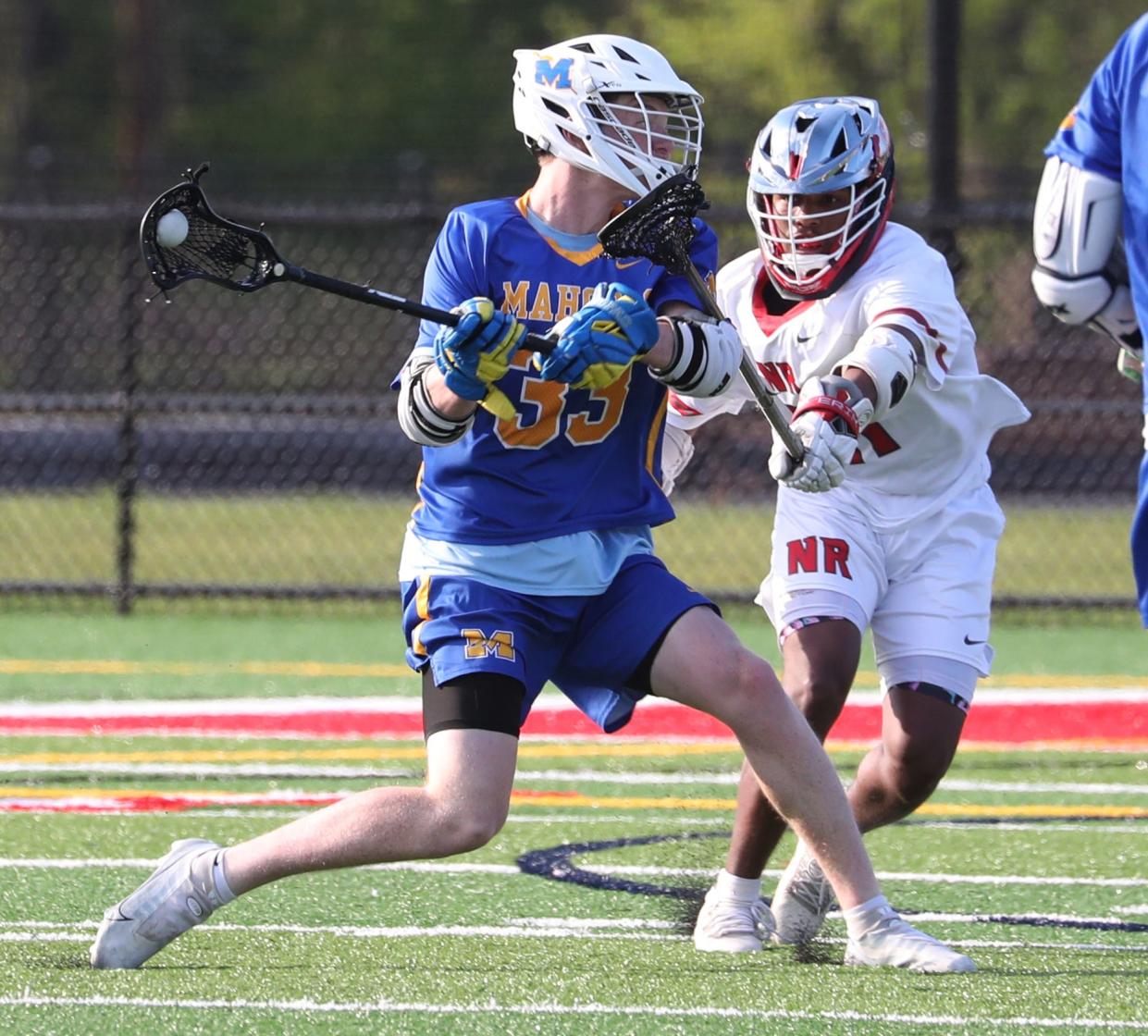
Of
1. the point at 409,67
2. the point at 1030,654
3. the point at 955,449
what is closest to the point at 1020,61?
the point at 409,67

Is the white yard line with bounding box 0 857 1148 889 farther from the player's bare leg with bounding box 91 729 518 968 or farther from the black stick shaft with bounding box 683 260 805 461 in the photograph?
the black stick shaft with bounding box 683 260 805 461

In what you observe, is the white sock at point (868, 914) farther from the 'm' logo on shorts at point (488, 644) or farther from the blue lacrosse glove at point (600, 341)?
the blue lacrosse glove at point (600, 341)

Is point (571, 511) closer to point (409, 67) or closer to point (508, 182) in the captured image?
point (508, 182)

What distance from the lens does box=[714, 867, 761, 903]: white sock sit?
16.1ft

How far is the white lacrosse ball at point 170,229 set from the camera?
4.22m

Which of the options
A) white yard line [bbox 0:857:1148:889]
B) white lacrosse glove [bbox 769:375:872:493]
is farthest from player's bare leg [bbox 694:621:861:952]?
white yard line [bbox 0:857:1148:889]

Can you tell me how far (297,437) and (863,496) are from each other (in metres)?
11.8

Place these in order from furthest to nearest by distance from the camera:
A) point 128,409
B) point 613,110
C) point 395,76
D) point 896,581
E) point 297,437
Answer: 1. point 395,76
2. point 297,437
3. point 128,409
4. point 896,581
5. point 613,110

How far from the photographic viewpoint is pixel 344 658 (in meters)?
9.85

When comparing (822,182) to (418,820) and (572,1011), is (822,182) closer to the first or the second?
(418,820)

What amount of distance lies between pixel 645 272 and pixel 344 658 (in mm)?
5498

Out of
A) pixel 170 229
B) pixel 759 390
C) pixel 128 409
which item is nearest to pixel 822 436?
pixel 759 390

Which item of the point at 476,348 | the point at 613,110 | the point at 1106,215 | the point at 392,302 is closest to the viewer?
the point at 1106,215

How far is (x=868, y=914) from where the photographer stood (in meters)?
4.53
